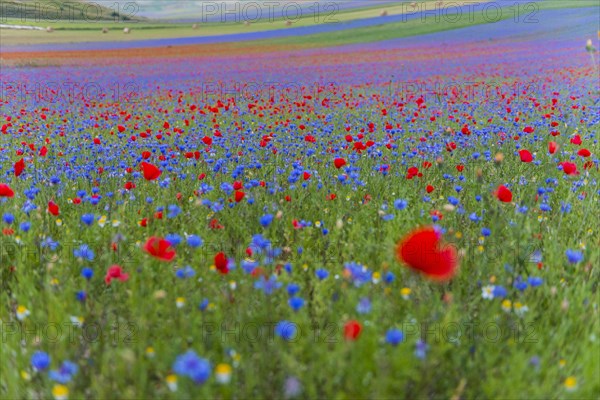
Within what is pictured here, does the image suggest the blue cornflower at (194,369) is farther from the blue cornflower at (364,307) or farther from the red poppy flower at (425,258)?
the red poppy flower at (425,258)

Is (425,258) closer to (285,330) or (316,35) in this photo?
(285,330)

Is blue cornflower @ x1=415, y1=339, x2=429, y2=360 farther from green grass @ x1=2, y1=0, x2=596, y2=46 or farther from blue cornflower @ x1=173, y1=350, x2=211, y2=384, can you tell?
green grass @ x1=2, y1=0, x2=596, y2=46

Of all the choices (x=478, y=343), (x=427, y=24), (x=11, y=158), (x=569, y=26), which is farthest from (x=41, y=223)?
(x=427, y=24)

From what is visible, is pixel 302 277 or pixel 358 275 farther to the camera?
pixel 302 277

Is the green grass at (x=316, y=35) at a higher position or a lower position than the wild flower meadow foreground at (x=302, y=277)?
higher

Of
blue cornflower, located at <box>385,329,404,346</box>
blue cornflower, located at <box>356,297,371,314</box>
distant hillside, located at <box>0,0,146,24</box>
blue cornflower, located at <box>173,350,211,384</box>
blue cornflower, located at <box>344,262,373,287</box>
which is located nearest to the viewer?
blue cornflower, located at <box>173,350,211,384</box>

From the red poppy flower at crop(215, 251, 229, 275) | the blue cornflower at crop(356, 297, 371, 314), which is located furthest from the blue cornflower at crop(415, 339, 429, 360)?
the red poppy flower at crop(215, 251, 229, 275)

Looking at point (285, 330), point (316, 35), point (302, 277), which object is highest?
point (316, 35)

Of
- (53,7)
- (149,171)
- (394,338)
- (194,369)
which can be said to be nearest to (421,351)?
(394,338)

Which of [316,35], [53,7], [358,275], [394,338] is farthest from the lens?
[316,35]

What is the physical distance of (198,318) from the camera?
5.72ft

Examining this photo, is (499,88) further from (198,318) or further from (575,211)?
(198,318)

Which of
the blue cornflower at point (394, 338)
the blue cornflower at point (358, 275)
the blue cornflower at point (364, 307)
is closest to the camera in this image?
the blue cornflower at point (394, 338)

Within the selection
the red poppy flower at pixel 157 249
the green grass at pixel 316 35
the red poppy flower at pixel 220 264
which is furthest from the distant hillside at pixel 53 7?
the red poppy flower at pixel 220 264
